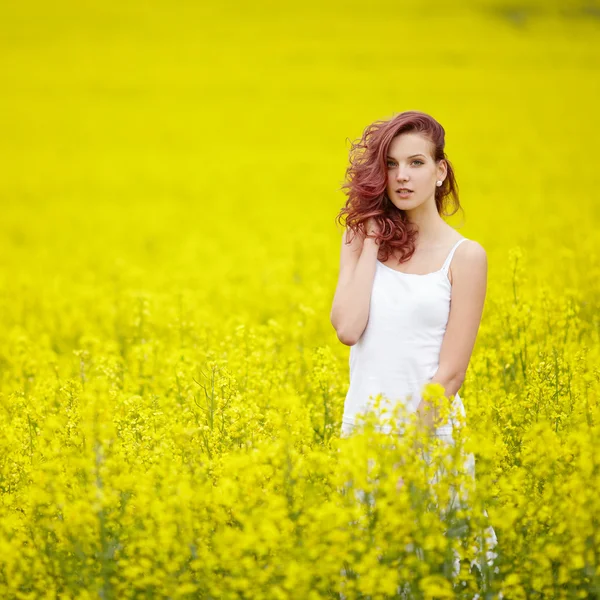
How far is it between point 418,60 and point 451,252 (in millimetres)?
25295

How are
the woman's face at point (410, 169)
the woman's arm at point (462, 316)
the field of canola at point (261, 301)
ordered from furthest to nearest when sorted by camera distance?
the woman's face at point (410, 169), the woman's arm at point (462, 316), the field of canola at point (261, 301)

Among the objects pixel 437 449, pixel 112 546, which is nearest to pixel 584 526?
pixel 437 449

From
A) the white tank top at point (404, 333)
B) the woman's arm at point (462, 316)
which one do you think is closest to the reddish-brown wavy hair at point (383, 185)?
the white tank top at point (404, 333)

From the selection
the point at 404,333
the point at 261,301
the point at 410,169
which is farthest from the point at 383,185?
the point at 261,301

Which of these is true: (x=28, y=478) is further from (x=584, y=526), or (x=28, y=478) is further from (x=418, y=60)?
(x=418, y=60)

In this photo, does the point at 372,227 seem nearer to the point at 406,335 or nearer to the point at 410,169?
the point at 410,169

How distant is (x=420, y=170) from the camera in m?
2.98

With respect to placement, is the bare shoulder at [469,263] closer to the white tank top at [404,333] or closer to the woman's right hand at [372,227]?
the white tank top at [404,333]

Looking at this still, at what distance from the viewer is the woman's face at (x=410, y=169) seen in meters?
2.97

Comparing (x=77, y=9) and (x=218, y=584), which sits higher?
(x=77, y=9)

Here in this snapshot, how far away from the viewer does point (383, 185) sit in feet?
9.86

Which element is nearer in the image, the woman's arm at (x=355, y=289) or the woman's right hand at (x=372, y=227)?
the woman's arm at (x=355, y=289)

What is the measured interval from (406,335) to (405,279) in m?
0.20

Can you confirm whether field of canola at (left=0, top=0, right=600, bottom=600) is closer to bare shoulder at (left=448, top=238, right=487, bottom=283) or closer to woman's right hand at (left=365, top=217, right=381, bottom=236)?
bare shoulder at (left=448, top=238, right=487, bottom=283)
